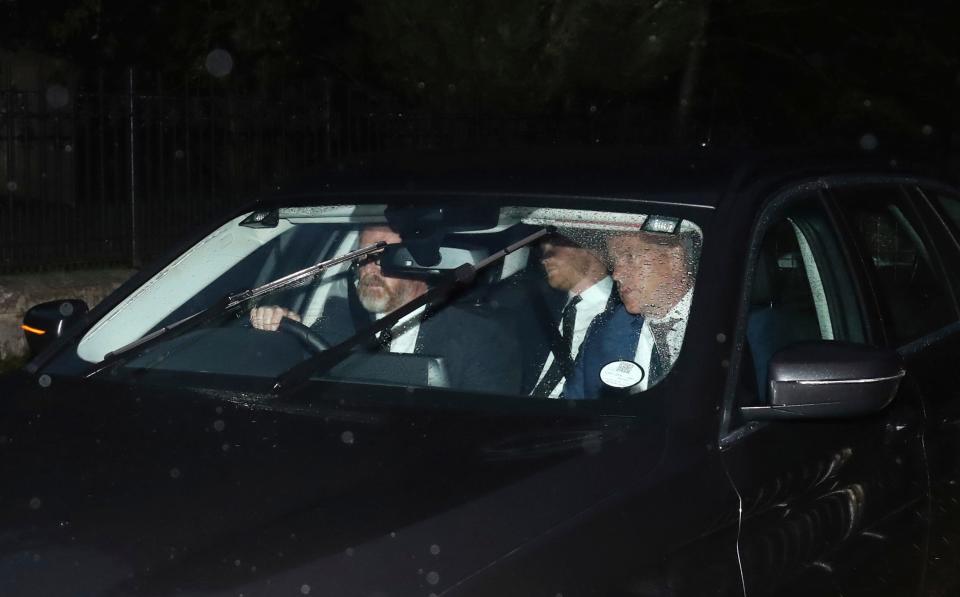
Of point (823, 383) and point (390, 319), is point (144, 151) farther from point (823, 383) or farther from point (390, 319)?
point (823, 383)

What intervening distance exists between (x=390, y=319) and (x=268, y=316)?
1.36 feet

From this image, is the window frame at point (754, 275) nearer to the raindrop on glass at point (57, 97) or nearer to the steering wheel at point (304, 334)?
the steering wheel at point (304, 334)

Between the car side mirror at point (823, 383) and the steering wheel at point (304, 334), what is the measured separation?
100cm

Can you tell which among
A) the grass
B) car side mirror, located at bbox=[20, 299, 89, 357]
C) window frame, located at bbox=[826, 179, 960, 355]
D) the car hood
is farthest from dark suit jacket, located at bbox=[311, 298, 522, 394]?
the grass

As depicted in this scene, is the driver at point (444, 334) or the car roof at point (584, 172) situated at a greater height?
the car roof at point (584, 172)

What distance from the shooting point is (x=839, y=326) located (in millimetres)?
3504

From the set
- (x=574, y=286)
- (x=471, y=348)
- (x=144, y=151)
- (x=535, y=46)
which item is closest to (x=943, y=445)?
(x=574, y=286)

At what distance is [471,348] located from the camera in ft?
10.3

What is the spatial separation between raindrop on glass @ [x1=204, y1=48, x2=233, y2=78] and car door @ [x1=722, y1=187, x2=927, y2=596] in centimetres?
1349

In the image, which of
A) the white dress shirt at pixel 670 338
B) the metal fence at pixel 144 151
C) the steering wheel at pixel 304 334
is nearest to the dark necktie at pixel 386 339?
the steering wheel at pixel 304 334

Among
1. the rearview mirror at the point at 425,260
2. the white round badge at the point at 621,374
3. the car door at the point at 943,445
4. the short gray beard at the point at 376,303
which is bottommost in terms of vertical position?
the car door at the point at 943,445

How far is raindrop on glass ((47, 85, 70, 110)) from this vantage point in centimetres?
930

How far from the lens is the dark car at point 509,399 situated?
7.52 ft

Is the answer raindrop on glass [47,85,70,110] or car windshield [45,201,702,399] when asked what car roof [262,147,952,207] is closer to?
car windshield [45,201,702,399]
